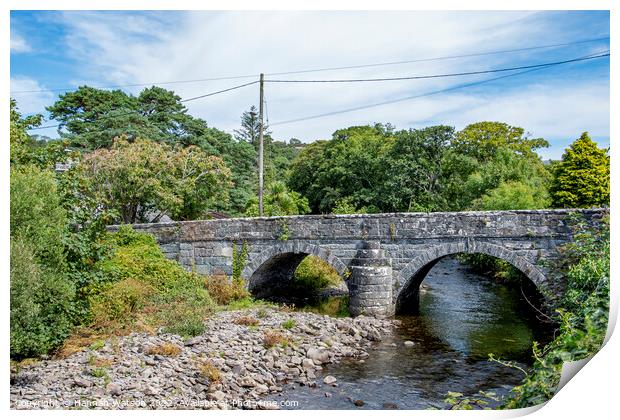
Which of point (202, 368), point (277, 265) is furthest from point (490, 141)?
point (202, 368)

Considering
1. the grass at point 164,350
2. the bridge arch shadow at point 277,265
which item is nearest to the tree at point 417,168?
the bridge arch shadow at point 277,265

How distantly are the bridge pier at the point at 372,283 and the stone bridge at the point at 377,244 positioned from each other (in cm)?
3

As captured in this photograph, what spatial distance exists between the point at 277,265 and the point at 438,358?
293 inches

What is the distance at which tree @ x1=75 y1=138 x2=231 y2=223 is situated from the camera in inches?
789

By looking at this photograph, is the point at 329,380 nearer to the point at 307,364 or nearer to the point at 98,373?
the point at 307,364

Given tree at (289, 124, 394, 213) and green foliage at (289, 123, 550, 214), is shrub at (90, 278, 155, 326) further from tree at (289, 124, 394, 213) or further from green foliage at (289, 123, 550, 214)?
tree at (289, 124, 394, 213)

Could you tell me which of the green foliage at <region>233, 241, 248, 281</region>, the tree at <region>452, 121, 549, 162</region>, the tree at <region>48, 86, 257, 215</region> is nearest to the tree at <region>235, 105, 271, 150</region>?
the tree at <region>48, 86, 257, 215</region>

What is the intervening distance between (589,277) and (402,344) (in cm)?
424

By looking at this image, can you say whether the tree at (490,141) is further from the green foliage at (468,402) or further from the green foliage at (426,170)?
the green foliage at (468,402)

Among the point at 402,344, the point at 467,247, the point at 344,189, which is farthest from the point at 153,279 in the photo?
the point at 344,189

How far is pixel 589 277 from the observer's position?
33.3 feet

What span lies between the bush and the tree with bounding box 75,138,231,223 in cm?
981

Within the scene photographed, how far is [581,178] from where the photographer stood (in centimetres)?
1384

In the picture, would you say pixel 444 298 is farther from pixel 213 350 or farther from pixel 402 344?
pixel 213 350
